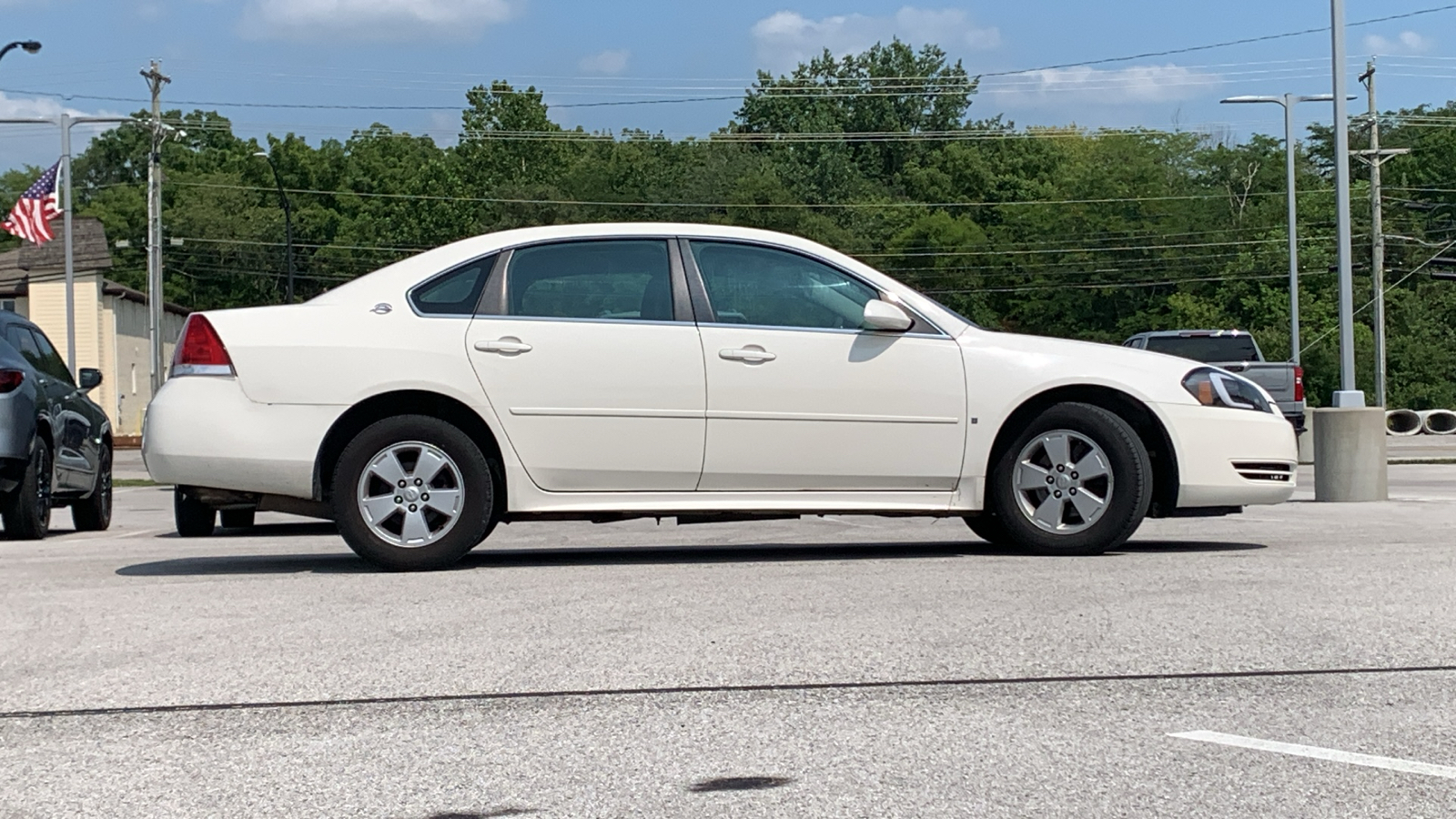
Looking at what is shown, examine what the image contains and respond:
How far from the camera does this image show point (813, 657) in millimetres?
5688

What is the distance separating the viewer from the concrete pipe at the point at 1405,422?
144ft

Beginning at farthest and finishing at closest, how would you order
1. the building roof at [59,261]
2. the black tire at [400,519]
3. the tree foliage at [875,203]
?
the tree foliage at [875,203], the building roof at [59,261], the black tire at [400,519]

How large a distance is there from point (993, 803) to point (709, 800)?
0.63 meters

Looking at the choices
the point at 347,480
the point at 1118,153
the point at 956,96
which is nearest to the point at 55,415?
the point at 347,480

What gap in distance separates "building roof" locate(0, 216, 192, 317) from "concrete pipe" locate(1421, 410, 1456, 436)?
128 ft

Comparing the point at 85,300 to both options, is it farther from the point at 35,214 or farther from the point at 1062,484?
the point at 1062,484

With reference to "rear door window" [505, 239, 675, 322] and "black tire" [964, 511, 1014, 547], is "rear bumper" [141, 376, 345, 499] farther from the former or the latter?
"black tire" [964, 511, 1014, 547]

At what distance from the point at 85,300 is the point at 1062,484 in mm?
53251

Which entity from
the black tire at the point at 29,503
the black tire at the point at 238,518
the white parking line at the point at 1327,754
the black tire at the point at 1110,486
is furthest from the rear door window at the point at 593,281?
the black tire at the point at 238,518

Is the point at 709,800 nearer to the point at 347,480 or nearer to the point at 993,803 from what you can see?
the point at 993,803

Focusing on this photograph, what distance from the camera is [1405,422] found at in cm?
4531

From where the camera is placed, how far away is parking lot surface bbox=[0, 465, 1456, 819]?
4.06 meters

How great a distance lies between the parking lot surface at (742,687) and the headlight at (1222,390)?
760mm

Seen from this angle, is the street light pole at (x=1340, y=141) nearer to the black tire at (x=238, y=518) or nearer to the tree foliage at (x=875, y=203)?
the black tire at (x=238, y=518)
